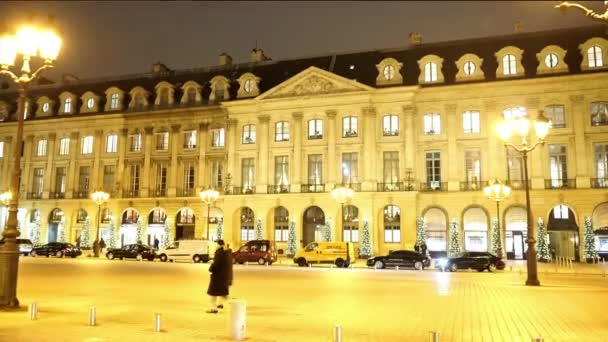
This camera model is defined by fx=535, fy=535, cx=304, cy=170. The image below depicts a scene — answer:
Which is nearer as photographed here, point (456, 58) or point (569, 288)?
point (569, 288)

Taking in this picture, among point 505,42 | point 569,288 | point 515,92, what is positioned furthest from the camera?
point 505,42

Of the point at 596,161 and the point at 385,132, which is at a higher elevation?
the point at 385,132

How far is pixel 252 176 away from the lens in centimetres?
4653

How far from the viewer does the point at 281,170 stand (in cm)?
4569

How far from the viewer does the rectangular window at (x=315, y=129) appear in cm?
4509

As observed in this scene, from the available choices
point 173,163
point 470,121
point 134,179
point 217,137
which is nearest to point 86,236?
point 134,179

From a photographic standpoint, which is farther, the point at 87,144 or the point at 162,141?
the point at 87,144

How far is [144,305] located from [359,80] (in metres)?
35.0

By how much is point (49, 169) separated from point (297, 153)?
26.3 meters

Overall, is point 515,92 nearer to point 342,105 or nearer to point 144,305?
point 342,105

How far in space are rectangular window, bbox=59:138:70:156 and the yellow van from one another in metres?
31.0

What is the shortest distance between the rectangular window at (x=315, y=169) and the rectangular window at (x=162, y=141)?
1456cm

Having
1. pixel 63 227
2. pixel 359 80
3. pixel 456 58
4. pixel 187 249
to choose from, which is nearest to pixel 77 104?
pixel 63 227

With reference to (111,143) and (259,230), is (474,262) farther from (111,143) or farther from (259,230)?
(111,143)
